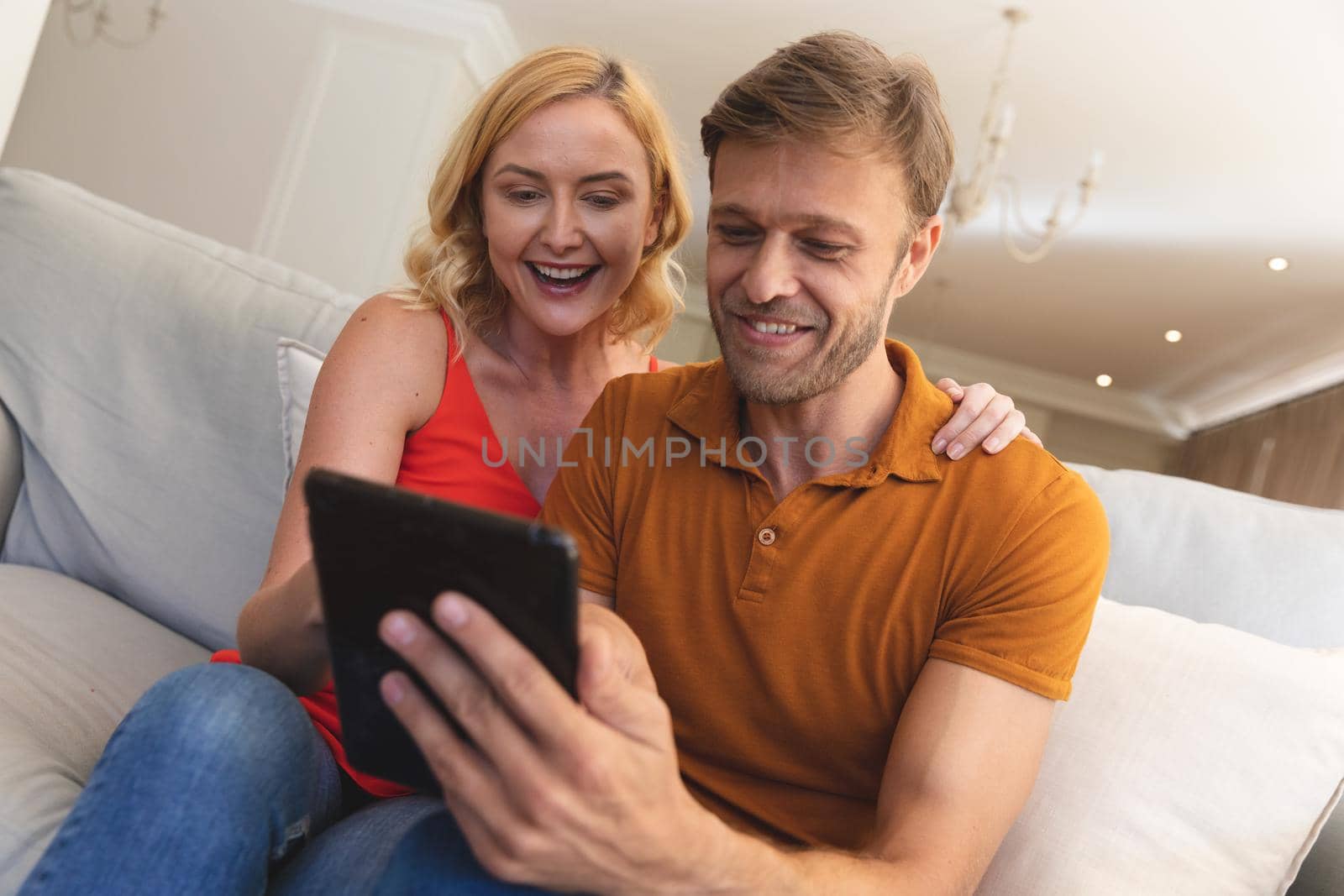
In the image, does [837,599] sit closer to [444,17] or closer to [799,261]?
[799,261]

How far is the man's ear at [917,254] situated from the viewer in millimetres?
1164

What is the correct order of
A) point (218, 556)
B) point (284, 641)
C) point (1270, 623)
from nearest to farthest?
point (284, 641) < point (1270, 623) < point (218, 556)

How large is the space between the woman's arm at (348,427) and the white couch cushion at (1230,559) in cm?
85

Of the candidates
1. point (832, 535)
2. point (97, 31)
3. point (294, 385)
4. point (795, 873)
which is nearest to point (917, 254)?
point (832, 535)

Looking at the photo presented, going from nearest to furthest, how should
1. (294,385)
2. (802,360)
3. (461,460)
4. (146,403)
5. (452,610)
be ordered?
(452,610)
(802,360)
(461,460)
(294,385)
(146,403)

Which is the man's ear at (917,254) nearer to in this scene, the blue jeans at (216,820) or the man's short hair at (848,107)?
the man's short hair at (848,107)

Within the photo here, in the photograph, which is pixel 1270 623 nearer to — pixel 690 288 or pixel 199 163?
pixel 199 163

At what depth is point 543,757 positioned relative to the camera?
0.60m

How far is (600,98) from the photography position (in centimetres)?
141

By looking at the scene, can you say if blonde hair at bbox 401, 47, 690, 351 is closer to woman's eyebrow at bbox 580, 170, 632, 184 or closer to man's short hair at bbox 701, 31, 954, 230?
woman's eyebrow at bbox 580, 170, 632, 184

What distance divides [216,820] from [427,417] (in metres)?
0.61

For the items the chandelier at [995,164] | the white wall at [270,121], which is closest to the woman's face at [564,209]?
the chandelier at [995,164]

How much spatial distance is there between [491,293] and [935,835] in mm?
951

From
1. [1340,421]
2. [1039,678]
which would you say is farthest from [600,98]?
[1340,421]
